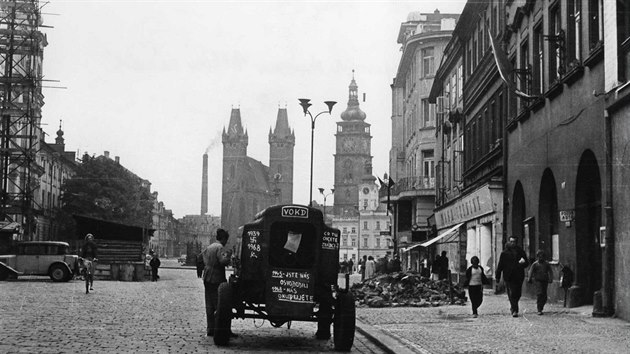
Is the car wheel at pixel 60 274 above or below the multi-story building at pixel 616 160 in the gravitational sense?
below

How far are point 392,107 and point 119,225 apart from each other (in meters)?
39.2

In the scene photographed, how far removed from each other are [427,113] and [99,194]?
3769 centimetres

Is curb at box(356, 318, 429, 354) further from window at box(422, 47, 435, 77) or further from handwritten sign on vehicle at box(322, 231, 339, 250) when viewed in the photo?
window at box(422, 47, 435, 77)

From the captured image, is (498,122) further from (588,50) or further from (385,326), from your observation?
(385,326)

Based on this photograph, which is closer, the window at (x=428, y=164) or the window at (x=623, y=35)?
the window at (x=623, y=35)

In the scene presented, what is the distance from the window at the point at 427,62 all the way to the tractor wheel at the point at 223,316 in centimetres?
4868

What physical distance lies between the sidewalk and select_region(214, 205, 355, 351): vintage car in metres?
1.06

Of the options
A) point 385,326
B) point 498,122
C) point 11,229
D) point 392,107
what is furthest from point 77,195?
point 385,326

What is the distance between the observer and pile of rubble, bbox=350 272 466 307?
25.4 meters

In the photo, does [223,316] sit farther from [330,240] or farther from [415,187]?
[415,187]

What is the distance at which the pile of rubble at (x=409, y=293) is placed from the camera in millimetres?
25375

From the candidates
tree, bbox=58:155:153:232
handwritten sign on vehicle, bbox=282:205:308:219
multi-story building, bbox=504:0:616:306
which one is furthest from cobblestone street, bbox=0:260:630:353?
tree, bbox=58:155:153:232

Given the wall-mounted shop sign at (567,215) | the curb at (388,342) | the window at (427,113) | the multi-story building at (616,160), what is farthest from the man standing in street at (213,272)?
the window at (427,113)

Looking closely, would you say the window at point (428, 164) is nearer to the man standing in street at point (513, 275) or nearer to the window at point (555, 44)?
the window at point (555, 44)
